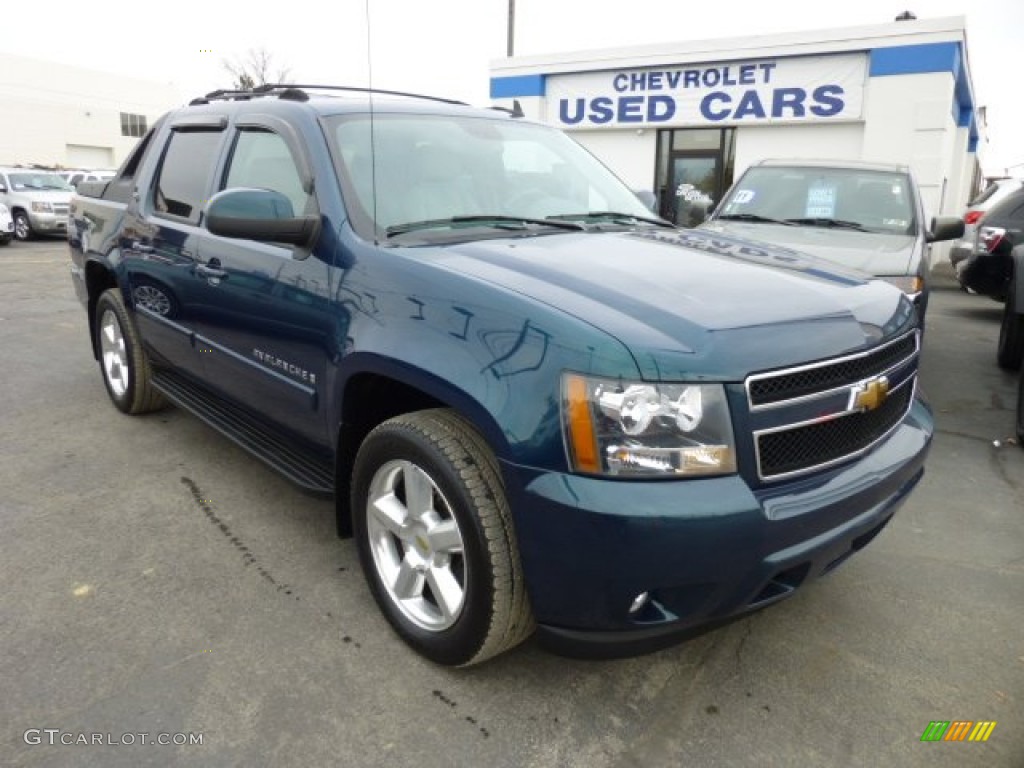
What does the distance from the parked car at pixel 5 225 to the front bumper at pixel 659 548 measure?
18361 mm

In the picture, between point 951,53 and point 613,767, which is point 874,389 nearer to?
point 613,767

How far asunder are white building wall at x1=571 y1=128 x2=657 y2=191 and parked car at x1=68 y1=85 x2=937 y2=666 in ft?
46.0

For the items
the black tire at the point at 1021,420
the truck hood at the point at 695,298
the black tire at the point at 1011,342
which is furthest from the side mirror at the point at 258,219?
the black tire at the point at 1011,342

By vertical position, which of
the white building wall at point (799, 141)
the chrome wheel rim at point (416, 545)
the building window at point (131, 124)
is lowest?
the chrome wheel rim at point (416, 545)

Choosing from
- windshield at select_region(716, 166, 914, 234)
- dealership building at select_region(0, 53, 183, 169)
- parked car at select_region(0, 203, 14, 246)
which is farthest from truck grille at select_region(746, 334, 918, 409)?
dealership building at select_region(0, 53, 183, 169)

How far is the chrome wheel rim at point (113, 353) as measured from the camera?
477 centimetres

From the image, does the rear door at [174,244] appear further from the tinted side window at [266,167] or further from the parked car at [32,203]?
the parked car at [32,203]

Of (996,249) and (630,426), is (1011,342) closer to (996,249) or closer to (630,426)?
(996,249)

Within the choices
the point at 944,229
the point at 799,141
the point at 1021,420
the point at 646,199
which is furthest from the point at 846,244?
the point at 799,141

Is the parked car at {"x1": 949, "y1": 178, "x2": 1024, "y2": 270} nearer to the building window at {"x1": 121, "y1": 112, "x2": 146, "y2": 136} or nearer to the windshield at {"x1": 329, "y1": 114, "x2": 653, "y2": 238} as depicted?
the windshield at {"x1": 329, "y1": 114, "x2": 653, "y2": 238}

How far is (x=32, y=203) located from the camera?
17812mm

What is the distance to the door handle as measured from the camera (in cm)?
333

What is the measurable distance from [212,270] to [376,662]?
6.15 ft

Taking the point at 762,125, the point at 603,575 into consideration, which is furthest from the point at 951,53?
the point at 603,575
